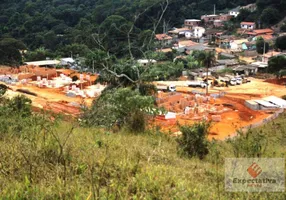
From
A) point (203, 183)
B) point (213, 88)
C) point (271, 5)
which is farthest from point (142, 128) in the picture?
point (271, 5)

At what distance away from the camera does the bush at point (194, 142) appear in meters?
4.75

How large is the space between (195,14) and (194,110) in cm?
4002

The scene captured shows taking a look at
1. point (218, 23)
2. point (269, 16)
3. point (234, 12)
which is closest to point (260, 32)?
point (269, 16)

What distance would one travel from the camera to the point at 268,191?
283 cm

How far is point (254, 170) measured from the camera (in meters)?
3.14

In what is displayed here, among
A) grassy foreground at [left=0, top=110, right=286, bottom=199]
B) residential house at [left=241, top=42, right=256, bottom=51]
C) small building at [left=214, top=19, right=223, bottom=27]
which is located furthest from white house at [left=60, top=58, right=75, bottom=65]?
grassy foreground at [left=0, top=110, right=286, bottom=199]

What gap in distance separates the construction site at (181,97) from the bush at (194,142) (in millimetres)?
5942

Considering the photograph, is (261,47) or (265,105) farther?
(261,47)

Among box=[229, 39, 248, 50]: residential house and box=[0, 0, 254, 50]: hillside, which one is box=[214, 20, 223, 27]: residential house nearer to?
box=[0, 0, 254, 50]: hillside

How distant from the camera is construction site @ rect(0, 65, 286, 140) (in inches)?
579

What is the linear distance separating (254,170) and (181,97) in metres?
15.6

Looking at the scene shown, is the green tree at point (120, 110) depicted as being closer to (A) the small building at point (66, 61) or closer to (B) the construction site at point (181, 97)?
(B) the construction site at point (181, 97)

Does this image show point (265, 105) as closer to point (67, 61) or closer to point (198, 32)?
point (67, 61)

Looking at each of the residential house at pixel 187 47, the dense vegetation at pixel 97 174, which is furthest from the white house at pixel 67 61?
the dense vegetation at pixel 97 174
